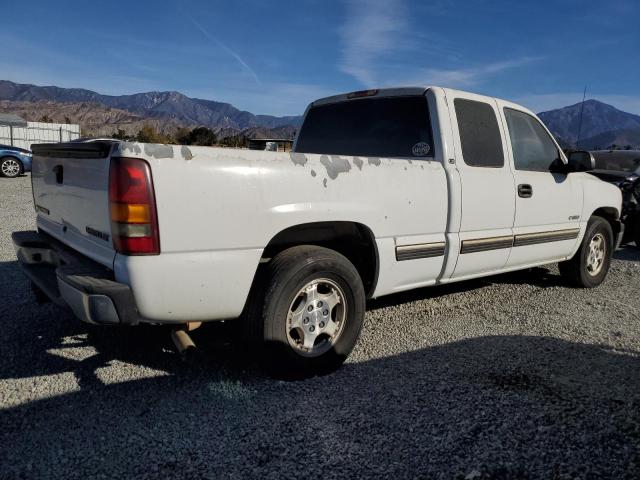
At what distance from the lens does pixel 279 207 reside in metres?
2.68

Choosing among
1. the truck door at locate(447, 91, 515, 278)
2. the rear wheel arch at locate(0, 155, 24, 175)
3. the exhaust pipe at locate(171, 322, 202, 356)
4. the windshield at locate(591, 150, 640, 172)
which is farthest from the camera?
the rear wheel arch at locate(0, 155, 24, 175)

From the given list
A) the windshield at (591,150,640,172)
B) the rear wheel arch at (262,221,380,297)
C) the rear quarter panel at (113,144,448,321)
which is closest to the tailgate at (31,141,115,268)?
the rear quarter panel at (113,144,448,321)

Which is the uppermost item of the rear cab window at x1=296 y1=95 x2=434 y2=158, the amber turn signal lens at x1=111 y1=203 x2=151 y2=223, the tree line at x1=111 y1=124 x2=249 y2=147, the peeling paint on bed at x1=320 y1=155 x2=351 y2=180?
the tree line at x1=111 y1=124 x2=249 y2=147

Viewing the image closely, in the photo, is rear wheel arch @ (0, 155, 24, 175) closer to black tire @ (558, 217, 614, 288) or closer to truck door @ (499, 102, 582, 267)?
truck door @ (499, 102, 582, 267)

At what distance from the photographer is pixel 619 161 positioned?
30.6 ft

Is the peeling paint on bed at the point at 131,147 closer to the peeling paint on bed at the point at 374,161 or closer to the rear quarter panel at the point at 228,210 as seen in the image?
the rear quarter panel at the point at 228,210

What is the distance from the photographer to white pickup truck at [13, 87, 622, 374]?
235cm

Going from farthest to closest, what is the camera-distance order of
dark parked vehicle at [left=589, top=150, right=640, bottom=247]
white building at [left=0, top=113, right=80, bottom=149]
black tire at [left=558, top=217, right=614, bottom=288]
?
white building at [left=0, top=113, right=80, bottom=149], dark parked vehicle at [left=589, top=150, right=640, bottom=247], black tire at [left=558, top=217, right=614, bottom=288]

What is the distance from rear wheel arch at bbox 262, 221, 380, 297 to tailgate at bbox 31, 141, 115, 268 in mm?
934

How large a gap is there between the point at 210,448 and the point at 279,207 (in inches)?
50.3

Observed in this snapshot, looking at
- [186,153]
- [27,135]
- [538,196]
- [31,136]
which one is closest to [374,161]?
[186,153]

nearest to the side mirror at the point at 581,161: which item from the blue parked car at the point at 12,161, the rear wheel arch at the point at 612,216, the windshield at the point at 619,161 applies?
the rear wheel arch at the point at 612,216

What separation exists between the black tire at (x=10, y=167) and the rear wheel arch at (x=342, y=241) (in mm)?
16294

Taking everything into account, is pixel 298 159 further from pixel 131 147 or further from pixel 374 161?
pixel 131 147
